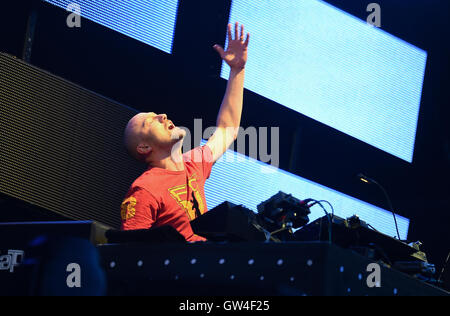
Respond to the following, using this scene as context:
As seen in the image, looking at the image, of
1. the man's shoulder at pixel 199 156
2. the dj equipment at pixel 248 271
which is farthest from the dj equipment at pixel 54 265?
the man's shoulder at pixel 199 156

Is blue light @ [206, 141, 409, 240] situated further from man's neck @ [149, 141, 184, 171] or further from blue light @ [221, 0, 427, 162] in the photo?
man's neck @ [149, 141, 184, 171]

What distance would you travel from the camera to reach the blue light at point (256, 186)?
11.4ft

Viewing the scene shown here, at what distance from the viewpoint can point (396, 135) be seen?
4.16m

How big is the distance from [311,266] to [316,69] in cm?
278

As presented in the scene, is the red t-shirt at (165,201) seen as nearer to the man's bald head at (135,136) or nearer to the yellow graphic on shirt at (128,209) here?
the yellow graphic on shirt at (128,209)

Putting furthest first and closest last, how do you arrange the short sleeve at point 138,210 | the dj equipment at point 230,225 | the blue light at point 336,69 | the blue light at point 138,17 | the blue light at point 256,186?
the blue light at point 336,69 → the blue light at point 256,186 → the blue light at point 138,17 → the short sleeve at point 138,210 → the dj equipment at point 230,225

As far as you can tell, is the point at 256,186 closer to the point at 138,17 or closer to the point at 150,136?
the point at 138,17

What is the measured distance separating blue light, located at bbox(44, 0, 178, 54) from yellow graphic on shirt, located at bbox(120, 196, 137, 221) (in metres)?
1.36

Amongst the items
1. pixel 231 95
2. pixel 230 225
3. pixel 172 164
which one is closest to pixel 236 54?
pixel 231 95

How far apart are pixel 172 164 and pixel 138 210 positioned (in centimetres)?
41

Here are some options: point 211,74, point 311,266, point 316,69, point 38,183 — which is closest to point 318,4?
point 316,69

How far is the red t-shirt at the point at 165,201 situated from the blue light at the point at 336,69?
123cm

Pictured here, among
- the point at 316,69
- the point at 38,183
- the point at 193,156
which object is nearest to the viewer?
the point at 193,156

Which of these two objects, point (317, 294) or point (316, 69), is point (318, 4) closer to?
point (316, 69)
